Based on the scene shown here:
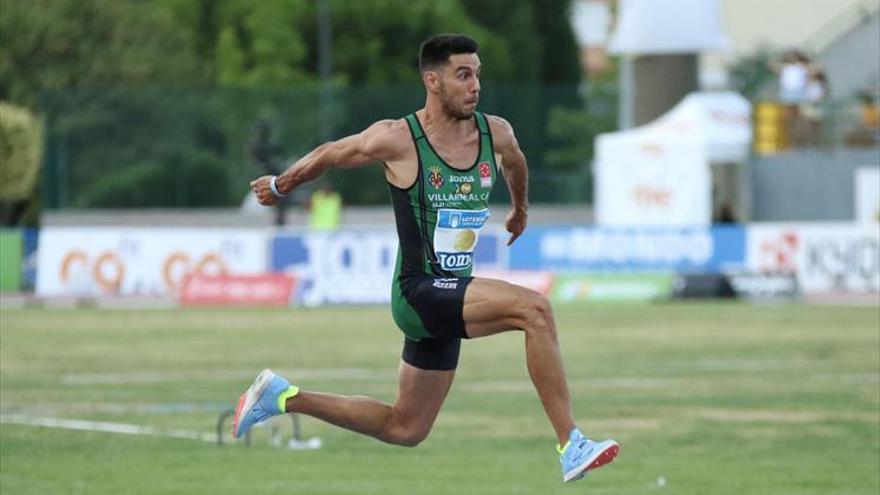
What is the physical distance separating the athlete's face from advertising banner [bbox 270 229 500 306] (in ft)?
80.3

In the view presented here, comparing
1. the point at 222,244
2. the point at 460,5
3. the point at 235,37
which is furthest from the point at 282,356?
the point at 460,5

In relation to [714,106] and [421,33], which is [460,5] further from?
[714,106]

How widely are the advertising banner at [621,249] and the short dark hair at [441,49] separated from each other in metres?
25.6

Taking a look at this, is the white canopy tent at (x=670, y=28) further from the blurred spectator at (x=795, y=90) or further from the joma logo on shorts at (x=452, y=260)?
the joma logo on shorts at (x=452, y=260)

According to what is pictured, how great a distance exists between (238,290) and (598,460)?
2694cm

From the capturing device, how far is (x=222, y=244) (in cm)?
3803

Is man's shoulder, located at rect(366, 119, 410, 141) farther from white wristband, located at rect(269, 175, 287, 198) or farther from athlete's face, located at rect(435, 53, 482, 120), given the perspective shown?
white wristband, located at rect(269, 175, 287, 198)

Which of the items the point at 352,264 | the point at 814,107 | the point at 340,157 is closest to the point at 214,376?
the point at 340,157

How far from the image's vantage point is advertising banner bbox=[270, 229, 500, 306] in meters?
36.2

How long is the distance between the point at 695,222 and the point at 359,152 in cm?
2950

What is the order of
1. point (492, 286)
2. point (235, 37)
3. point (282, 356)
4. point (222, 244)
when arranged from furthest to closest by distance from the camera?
point (235, 37), point (222, 244), point (282, 356), point (492, 286)

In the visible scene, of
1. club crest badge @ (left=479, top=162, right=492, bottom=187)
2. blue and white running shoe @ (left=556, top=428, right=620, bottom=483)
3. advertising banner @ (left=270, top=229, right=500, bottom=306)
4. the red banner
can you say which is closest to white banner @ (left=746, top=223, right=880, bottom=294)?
advertising banner @ (left=270, top=229, right=500, bottom=306)

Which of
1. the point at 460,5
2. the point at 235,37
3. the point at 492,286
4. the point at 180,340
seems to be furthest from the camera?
the point at 460,5

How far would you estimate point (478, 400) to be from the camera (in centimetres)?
2089
